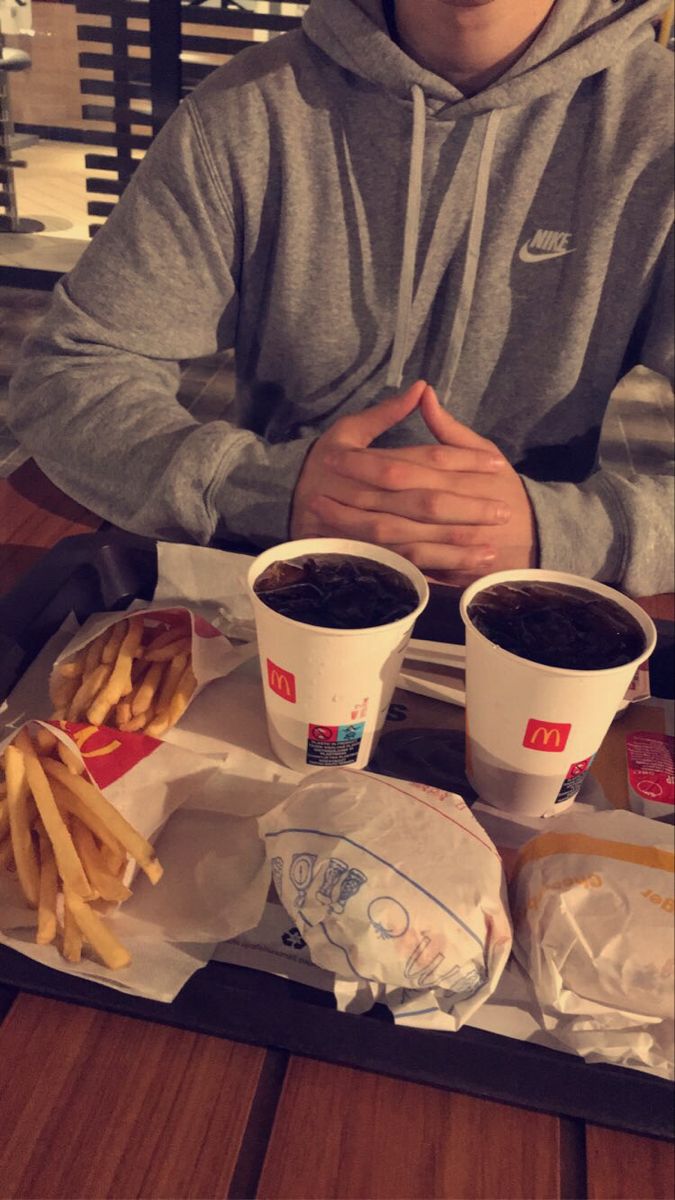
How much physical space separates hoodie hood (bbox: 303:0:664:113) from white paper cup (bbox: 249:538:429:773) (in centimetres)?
80

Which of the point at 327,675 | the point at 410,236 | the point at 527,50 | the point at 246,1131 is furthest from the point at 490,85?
the point at 246,1131

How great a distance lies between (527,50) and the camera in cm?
129

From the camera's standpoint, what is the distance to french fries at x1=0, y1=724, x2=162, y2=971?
67cm

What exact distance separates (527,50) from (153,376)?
0.72 m

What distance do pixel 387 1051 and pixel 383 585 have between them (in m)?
0.41

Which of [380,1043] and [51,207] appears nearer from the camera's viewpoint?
[380,1043]

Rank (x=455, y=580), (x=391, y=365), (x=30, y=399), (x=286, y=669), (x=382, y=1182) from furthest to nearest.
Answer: (x=391, y=365) < (x=30, y=399) < (x=455, y=580) < (x=286, y=669) < (x=382, y=1182)

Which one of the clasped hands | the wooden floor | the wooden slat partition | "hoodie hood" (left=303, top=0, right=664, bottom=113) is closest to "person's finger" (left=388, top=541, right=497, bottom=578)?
the clasped hands

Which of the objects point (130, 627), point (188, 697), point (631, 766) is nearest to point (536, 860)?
point (631, 766)

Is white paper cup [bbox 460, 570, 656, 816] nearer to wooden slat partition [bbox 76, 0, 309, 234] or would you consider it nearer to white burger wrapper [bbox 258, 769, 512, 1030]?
white burger wrapper [bbox 258, 769, 512, 1030]

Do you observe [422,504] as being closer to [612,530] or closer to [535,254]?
[612,530]

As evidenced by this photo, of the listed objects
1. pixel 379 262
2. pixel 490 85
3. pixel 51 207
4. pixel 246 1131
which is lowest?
pixel 51 207

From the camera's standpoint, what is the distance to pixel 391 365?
144cm

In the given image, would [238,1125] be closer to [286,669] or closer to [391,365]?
[286,669]
